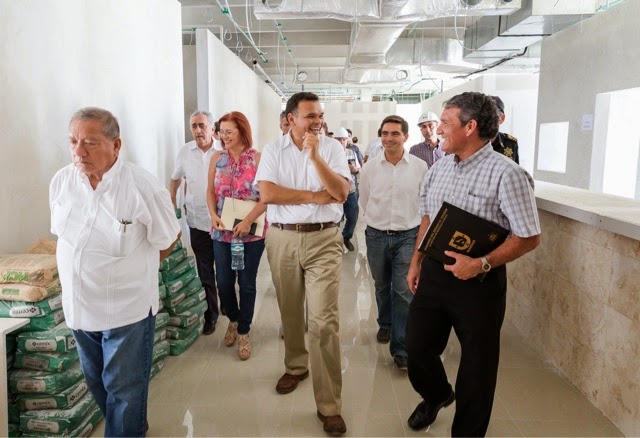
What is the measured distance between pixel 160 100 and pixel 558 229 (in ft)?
11.3

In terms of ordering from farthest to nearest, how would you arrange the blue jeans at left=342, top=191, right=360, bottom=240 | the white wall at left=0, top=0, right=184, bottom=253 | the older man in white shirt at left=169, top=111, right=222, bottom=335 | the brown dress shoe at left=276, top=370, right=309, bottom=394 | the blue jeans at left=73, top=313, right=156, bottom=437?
the blue jeans at left=342, top=191, right=360, bottom=240
the older man in white shirt at left=169, top=111, right=222, bottom=335
the brown dress shoe at left=276, top=370, right=309, bottom=394
the white wall at left=0, top=0, right=184, bottom=253
the blue jeans at left=73, top=313, right=156, bottom=437

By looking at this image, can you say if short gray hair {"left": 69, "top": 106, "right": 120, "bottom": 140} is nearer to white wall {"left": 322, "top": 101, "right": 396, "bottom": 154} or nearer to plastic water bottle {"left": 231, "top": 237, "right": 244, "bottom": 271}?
plastic water bottle {"left": 231, "top": 237, "right": 244, "bottom": 271}

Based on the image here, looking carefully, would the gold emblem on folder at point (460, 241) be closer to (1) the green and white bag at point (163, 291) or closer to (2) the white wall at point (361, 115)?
(1) the green and white bag at point (163, 291)

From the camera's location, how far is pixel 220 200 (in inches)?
135

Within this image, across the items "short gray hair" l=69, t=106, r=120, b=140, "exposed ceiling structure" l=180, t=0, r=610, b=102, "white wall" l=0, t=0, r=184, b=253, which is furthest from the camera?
"exposed ceiling structure" l=180, t=0, r=610, b=102

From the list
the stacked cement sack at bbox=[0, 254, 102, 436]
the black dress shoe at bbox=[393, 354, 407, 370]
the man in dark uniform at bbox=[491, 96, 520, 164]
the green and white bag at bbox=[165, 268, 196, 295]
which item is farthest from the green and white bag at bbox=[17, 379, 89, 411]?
the man in dark uniform at bbox=[491, 96, 520, 164]

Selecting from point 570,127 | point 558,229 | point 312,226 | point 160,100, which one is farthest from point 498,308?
point 570,127

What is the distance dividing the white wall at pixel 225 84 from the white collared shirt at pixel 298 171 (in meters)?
3.87

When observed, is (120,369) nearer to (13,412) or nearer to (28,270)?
(28,270)

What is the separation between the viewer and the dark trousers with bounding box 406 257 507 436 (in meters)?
2.10

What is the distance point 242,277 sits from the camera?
11.1 feet

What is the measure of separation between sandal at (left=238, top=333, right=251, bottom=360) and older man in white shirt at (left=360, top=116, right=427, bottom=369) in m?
1.00

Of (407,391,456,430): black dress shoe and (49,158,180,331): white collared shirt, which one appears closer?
(49,158,180,331): white collared shirt

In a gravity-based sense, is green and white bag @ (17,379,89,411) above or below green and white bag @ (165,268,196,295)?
below
